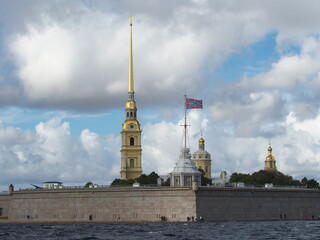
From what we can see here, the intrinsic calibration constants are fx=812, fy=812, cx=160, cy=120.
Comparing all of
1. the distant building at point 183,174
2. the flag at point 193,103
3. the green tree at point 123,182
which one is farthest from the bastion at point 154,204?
the green tree at point 123,182

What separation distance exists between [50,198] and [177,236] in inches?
2126

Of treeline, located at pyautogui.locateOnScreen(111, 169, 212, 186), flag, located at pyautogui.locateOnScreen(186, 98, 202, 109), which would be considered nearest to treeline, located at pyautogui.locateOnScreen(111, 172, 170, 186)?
treeline, located at pyautogui.locateOnScreen(111, 169, 212, 186)

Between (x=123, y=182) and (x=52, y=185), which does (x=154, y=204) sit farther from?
(x=123, y=182)

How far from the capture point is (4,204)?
15050 centimetres

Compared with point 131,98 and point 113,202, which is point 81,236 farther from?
point 131,98

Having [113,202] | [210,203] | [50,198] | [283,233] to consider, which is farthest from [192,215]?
[283,233]

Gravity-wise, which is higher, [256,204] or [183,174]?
[183,174]

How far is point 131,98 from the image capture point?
199750 millimetres

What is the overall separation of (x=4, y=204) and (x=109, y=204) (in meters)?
27.1

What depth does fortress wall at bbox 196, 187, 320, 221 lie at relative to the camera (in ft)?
429

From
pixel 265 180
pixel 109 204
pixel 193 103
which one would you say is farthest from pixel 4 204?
pixel 265 180

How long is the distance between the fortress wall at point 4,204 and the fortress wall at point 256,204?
39.8 metres

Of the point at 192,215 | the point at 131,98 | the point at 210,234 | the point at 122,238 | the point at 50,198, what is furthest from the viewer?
the point at 131,98

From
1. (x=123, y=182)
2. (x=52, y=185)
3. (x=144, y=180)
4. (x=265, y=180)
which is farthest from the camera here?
(x=265, y=180)
